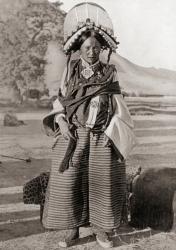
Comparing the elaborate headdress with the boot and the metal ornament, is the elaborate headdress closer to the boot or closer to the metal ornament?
the metal ornament

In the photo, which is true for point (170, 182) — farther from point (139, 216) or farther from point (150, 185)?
point (139, 216)

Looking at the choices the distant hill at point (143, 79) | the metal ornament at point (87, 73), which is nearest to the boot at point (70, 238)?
the metal ornament at point (87, 73)

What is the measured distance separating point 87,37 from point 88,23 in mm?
108

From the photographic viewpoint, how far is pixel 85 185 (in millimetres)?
3533

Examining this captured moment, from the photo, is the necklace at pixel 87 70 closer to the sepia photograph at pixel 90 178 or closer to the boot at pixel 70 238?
the sepia photograph at pixel 90 178

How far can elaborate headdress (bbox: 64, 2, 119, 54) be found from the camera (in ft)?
11.1

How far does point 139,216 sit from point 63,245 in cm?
80

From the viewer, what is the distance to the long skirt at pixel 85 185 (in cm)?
344

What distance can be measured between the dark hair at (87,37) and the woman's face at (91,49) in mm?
42

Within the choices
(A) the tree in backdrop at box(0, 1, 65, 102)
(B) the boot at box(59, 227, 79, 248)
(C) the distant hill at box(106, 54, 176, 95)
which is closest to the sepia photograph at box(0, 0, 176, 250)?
Result: (B) the boot at box(59, 227, 79, 248)

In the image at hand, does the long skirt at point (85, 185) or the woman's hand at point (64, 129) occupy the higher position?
the woman's hand at point (64, 129)

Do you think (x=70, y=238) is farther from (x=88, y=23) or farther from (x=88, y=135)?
(x=88, y=23)

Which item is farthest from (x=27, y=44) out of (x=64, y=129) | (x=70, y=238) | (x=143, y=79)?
(x=70, y=238)

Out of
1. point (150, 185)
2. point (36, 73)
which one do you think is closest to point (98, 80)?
point (150, 185)
